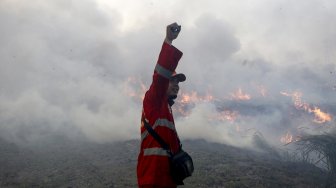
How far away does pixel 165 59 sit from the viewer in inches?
146

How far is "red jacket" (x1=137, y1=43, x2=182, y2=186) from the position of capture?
3.61m

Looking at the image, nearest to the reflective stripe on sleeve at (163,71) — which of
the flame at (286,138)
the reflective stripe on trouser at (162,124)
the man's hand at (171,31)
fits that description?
the man's hand at (171,31)

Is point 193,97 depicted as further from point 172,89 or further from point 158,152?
point 158,152

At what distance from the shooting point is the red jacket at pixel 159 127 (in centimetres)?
361

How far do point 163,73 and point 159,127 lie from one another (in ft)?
2.00

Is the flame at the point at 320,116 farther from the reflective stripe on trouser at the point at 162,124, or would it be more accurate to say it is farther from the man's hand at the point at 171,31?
the man's hand at the point at 171,31

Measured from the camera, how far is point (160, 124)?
376cm

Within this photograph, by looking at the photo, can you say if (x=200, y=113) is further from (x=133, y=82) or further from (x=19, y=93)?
(x=19, y=93)

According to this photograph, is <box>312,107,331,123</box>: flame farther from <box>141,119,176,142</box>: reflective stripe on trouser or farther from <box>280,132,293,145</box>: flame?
<box>141,119,176,142</box>: reflective stripe on trouser

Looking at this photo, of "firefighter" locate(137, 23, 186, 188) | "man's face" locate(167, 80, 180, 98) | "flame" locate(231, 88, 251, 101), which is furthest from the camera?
"flame" locate(231, 88, 251, 101)

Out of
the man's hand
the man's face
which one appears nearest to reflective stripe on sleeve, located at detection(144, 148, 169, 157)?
the man's face

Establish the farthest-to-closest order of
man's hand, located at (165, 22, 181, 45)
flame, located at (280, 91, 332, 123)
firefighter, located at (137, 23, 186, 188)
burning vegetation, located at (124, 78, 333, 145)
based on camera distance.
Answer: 1. flame, located at (280, 91, 332, 123)
2. burning vegetation, located at (124, 78, 333, 145)
3. man's hand, located at (165, 22, 181, 45)
4. firefighter, located at (137, 23, 186, 188)

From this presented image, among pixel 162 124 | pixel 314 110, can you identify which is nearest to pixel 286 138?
pixel 314 110

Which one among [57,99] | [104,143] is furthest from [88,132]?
[57,99]
